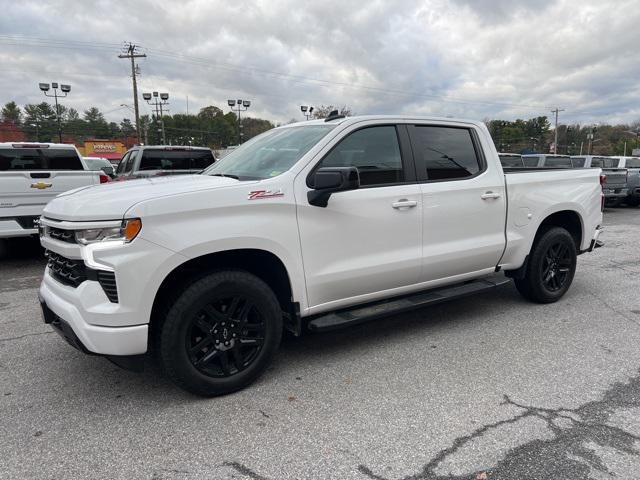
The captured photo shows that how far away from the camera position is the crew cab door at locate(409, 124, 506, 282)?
4.09m

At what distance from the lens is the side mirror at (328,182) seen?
10.6 ft

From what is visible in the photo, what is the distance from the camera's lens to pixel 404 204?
12.6 ft

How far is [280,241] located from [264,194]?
35 centimetres

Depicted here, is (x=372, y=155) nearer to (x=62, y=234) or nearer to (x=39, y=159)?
(x=62, y=234)

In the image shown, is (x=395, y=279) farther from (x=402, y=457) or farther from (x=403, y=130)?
(x=402, y=457)

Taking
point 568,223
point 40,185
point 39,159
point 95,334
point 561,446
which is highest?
point 39,159

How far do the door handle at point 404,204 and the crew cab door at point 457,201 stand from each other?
132 millimetres

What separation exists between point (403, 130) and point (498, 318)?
2.20 meters

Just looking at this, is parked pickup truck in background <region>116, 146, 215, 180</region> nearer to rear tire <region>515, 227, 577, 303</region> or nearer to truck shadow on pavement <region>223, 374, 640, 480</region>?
rear tire <region>515, 227, 577, 303</region>

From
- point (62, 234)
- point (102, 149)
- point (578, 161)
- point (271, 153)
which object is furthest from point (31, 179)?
point (102, 149)

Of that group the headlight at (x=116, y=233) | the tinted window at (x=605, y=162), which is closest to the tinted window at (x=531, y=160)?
the tinted window at (x=605, y=162)

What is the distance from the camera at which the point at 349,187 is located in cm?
353

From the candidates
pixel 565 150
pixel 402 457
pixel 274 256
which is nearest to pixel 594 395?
pixel 402 457

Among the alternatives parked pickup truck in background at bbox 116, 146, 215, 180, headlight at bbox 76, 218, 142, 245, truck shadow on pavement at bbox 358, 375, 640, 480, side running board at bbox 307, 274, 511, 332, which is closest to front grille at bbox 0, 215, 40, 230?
parked pickup truck in background at bbox 116, 146, 215, 180
